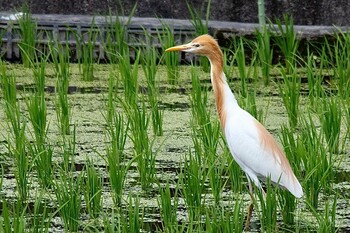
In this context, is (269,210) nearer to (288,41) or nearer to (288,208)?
(288,208)

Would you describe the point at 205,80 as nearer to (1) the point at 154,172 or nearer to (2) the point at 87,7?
(2) the point at 87,7

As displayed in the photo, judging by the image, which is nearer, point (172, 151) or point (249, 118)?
point (249, 118)

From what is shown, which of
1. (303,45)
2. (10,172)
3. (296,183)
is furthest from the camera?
(303,45)

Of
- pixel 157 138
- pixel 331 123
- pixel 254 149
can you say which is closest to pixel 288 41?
pixel 157 138

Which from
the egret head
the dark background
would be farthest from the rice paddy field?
the dark background

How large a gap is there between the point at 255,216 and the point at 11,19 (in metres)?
4.15

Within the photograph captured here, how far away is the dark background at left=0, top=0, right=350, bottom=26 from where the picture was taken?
952cm

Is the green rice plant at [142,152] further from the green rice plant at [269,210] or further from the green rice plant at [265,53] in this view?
the green rice plant at [265,53]

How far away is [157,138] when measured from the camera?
5879 millimetres

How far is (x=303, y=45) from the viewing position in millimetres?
8406

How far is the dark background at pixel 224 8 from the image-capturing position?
952 centimetres

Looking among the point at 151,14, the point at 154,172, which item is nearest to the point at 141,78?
the point at 151,14

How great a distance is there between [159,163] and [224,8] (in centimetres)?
436

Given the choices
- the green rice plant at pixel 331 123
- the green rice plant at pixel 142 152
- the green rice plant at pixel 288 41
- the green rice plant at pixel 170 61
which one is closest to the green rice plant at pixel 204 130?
the green rice plant at pixel 142 152
